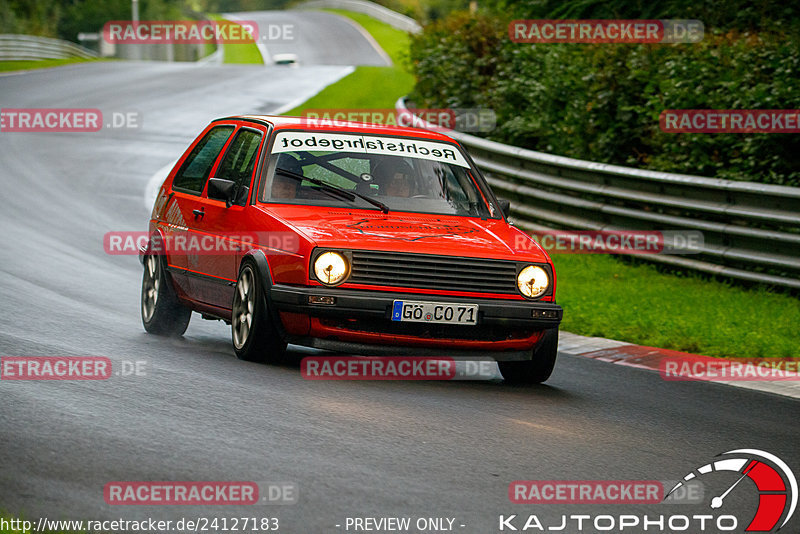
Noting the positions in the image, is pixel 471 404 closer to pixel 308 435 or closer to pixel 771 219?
pixel 308 435

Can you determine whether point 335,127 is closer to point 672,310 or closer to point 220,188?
point 220,188

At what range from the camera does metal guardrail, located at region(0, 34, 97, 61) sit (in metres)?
47.5

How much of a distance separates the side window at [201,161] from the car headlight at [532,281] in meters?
2.80

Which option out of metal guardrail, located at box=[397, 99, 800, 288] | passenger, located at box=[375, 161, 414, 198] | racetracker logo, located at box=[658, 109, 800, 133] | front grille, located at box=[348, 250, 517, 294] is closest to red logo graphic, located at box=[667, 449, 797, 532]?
front grille, located at box=[348, 250, 517, 294]

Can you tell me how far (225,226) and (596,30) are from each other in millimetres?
11941

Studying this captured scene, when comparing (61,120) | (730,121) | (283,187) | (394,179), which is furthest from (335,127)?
(61,120)

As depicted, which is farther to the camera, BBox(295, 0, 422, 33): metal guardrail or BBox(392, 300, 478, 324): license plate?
BBox(295, 0, 422, 33): metal guardrail

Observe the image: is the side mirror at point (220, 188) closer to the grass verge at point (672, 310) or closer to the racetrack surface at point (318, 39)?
the grass verge at point (672, 310)

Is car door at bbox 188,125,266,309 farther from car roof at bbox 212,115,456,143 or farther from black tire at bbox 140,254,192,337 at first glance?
black tire at bbox 140,254,192,337

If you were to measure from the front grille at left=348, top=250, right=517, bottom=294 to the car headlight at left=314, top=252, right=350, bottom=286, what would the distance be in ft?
0.19

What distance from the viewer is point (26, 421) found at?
20.2 feet

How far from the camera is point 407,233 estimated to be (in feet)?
27.2

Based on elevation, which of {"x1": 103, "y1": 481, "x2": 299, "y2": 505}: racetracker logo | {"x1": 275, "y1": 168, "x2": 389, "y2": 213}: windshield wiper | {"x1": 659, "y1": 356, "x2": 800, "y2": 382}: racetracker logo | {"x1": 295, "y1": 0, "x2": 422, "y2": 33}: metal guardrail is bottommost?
{"x1": 659, "y1": 356, "x2": 800, "y2": 382}: racetracker logo

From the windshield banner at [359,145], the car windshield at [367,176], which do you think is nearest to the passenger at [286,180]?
the car windshield at [367,176]
